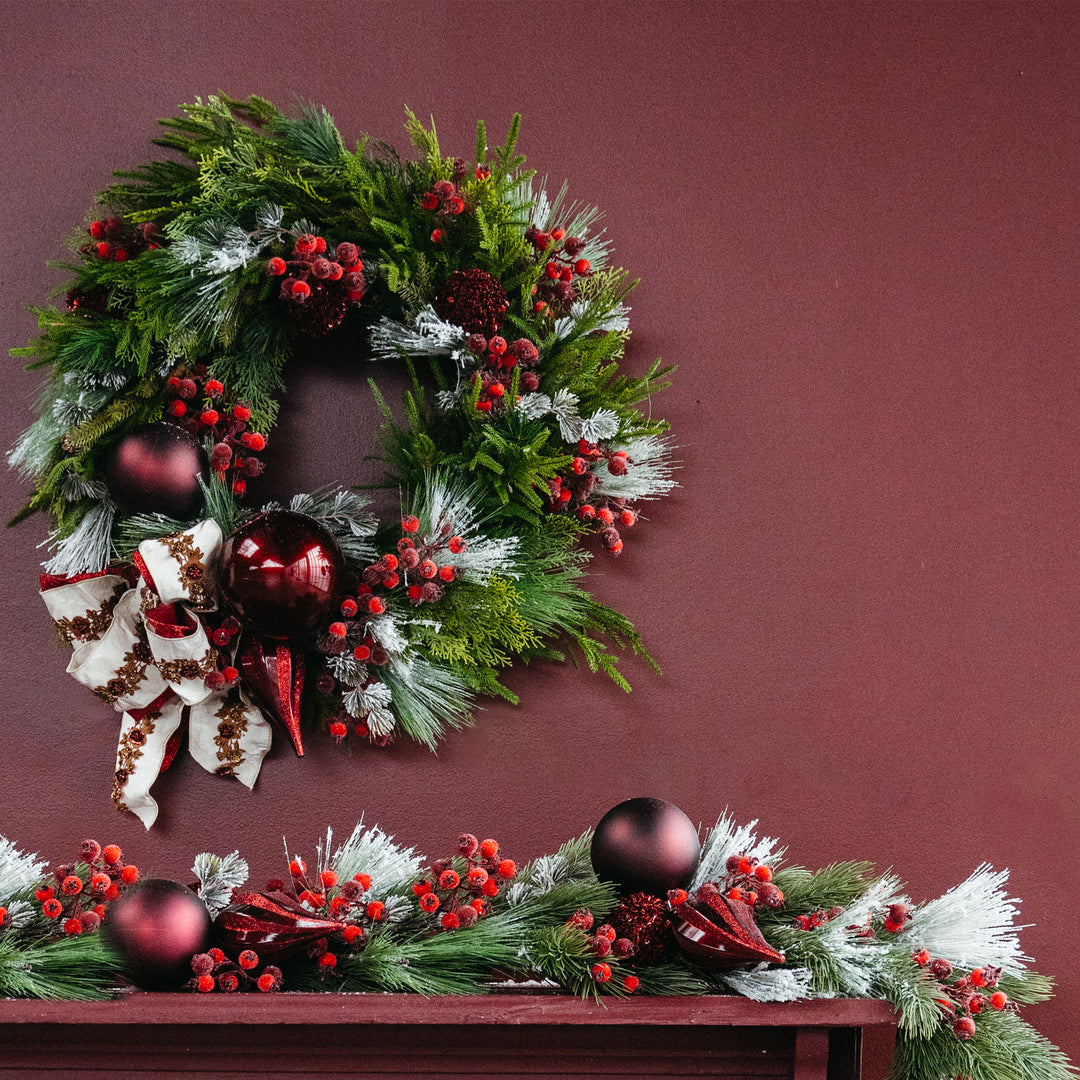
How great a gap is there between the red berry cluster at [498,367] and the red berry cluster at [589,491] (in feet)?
0.35

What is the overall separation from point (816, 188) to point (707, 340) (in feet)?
0.87

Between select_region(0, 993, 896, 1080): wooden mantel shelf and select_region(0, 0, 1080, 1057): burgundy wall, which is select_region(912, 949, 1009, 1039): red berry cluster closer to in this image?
select_region(0, 993, 896, 1080): wooden mantel shelf

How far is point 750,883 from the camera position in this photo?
1019 mm

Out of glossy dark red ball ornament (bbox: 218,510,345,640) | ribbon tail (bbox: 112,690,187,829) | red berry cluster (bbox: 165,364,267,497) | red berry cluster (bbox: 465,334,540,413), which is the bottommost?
ribbon tail (bbox: 112,690,187,829)

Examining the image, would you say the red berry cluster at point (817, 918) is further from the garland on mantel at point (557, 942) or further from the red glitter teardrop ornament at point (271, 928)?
the red glitter teardrop ornament at point (271, 928)

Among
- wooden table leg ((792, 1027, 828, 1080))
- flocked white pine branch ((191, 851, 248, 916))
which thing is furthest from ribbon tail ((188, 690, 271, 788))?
wooden table leg ((792, 1027, 828, 1080))

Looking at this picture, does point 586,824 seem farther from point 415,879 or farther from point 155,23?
point 155,23

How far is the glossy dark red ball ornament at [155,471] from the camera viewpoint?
1.08 m

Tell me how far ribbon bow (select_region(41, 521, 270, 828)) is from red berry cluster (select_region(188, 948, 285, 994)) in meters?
0.28

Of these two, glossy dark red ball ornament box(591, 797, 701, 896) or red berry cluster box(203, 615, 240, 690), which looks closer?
glossy dark red ball ornament box(591, 797, 701, 896)

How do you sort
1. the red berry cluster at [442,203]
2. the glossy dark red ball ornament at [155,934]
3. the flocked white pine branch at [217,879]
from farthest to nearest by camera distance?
the red berry cluster at [442,203] → the flocked white pine branch at [217,879] → the glossy dark red ball ornament at [155,934]

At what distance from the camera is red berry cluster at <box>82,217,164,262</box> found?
45.1 inches

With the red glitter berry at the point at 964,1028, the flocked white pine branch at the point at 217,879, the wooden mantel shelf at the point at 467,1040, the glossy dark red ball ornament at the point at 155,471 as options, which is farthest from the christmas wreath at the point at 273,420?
the red glitter berry at the point at 964,1028

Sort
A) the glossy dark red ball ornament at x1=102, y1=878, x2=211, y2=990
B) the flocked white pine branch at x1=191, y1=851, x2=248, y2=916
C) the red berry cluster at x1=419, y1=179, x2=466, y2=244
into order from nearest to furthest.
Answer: the glossy dark red ball ornament at x1=102, y1=878, x2=211, y2=990
the flocked white pine branch at x1=191, y1=851, x2=248, y2=916
the red berry cluster at x1=419, y1=179, x2=466, y2=244
